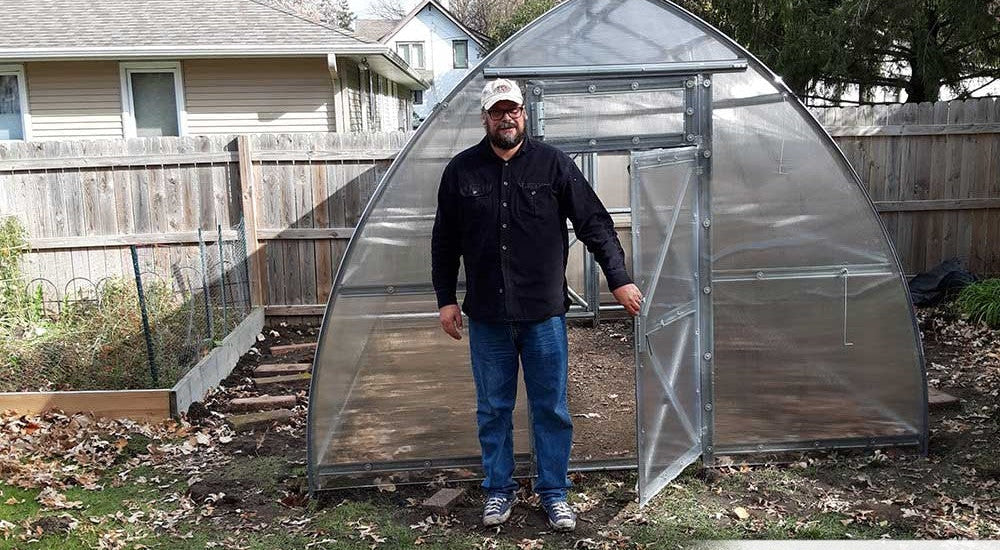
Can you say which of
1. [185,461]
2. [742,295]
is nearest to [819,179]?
[742,295]

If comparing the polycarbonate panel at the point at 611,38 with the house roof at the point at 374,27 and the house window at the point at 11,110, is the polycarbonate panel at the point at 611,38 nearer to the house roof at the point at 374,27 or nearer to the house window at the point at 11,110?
the house window at the point at 11,110

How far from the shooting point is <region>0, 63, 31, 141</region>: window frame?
456 inches

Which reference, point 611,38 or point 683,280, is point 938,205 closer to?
point 683,280

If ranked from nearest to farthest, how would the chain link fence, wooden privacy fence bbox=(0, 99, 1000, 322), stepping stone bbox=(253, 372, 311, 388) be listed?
the chain link fence → stepping stone bbox=(253, 372, 311, 388) → wooden privacy fence bbox=(0, 99, 1000, 322)

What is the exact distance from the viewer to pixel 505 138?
3908 mm

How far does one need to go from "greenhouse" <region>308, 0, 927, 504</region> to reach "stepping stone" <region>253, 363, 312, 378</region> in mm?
2624

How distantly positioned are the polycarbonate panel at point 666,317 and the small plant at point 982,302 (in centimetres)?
435

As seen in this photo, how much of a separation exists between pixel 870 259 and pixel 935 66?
715 centimetres

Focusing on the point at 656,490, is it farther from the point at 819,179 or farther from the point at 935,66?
the point at 935,66

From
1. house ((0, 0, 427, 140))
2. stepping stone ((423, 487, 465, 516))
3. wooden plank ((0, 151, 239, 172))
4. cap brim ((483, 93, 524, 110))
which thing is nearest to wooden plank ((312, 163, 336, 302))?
wooden plank ((0, 151, 239, 172))

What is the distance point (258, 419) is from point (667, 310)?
3.14 meters

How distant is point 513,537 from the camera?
4.12 metres

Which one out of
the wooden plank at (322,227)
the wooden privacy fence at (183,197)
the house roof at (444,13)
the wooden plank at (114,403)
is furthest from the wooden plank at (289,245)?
the house roof at (444,13)

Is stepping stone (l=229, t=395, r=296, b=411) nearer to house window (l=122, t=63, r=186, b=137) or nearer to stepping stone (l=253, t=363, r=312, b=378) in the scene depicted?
stepping stone (l=253, t=363, r=312, b=378)
